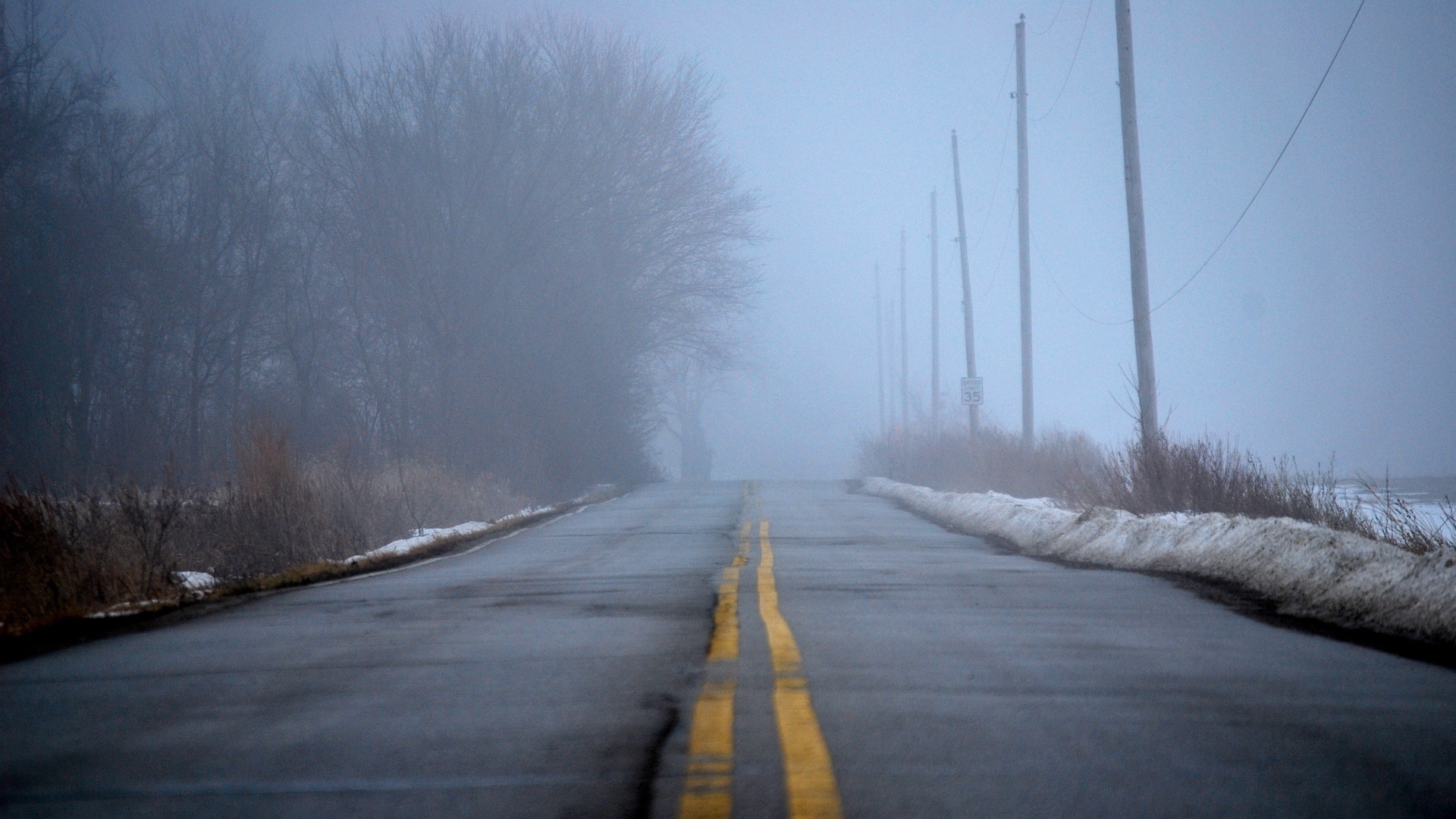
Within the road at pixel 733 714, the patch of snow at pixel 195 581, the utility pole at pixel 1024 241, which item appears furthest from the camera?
the utility pole at pixel 1024 241

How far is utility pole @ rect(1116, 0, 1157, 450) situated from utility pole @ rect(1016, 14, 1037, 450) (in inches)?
315

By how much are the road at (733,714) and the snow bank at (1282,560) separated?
641mm

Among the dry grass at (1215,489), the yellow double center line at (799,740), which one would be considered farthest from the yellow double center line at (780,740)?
the dry grass at (1215,489)

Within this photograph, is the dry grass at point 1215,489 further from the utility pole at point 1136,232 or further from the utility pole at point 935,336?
the utility pole at point 935,336

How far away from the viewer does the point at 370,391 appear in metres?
33.0

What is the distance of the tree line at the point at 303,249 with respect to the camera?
92.5 ft

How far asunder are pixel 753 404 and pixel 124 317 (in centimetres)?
12986

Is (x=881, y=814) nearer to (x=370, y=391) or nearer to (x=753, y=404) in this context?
(x=370, y=391)

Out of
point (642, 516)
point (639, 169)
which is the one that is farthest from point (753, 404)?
point (642, 516)

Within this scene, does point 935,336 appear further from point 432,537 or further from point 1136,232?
point 432,537

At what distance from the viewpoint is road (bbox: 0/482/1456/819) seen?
3.71 metres

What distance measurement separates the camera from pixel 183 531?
13992 mm

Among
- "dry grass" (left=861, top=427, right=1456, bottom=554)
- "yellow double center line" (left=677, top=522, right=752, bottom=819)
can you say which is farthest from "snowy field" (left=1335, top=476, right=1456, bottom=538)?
"yellow double center line" (left=677, top=522, right=752, bottom=819)

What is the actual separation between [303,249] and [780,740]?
103 ft
